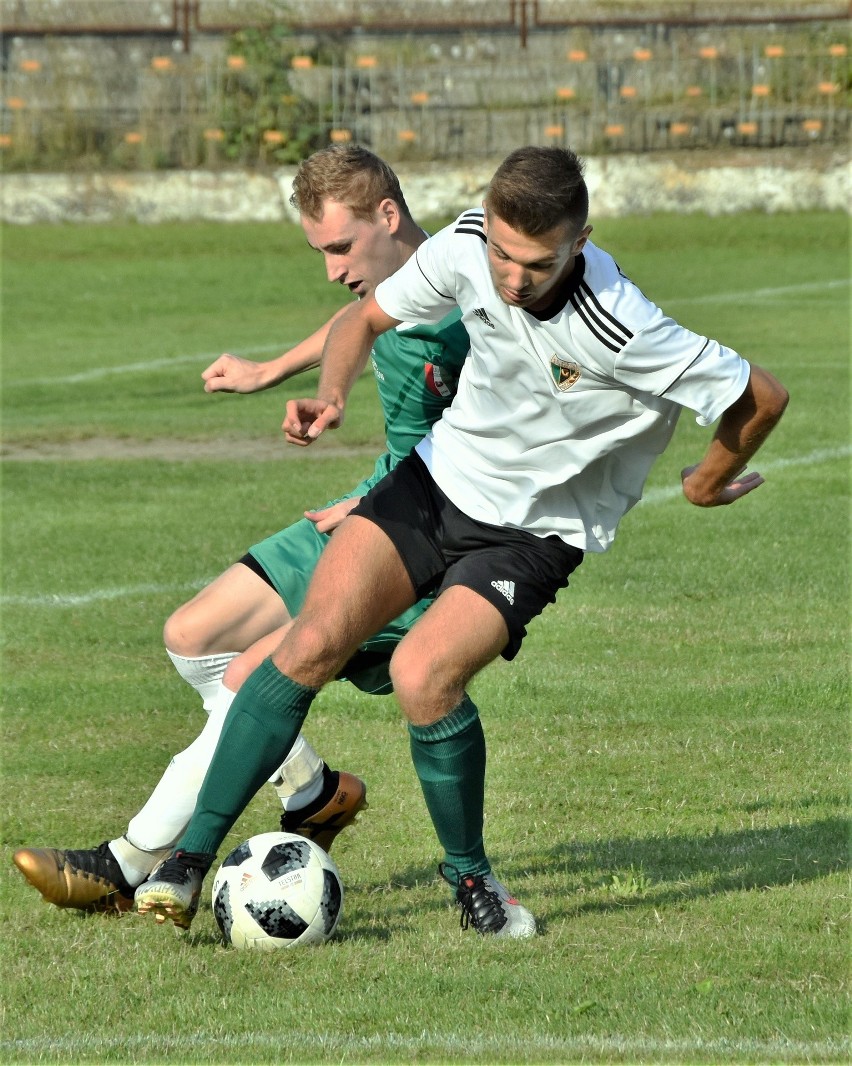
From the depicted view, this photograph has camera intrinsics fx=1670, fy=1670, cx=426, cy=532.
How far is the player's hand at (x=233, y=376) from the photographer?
4.67 m

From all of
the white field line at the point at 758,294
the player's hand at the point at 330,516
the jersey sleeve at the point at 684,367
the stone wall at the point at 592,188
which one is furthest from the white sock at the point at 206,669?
the stone wall at the point at 592,188

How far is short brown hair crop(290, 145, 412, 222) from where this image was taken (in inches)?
191

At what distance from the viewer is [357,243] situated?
16.0 feet

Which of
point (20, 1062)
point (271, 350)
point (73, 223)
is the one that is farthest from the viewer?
point (73, 223)

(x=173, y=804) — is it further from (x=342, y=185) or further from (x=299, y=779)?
(x=342, y=185)

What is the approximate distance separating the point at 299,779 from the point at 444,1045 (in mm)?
1390

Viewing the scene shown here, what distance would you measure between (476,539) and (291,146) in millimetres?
20393

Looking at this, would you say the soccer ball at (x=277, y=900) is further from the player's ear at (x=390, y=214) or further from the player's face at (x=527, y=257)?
the player's ear at (x=390, y=214)

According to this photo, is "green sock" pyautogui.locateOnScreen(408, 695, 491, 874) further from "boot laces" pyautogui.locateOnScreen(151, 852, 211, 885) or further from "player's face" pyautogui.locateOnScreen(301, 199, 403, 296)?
"player's face" pyautogui.locateOnScreen(301, 199, 403, 296)

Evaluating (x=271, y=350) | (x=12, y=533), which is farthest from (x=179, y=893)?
(x=271, y=350)

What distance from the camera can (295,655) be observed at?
420 centimetres

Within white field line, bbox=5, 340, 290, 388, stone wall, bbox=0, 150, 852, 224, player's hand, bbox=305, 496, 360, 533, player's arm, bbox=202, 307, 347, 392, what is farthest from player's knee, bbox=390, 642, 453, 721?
stone wall, bbox=0, 150, 852, 224

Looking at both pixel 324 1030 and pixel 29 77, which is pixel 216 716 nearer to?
pixel 324 1030

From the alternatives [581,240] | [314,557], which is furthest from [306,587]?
[581,240]
